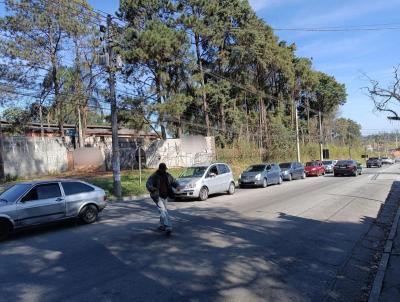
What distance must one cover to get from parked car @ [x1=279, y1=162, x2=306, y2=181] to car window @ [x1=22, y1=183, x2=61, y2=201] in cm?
2462

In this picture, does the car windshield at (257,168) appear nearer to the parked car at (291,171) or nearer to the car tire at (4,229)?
the parked car at (291,171)

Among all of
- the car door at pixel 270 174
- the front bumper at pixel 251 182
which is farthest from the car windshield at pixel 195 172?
the car door at pixel 270 174

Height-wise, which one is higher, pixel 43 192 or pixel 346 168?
pixel 43 192

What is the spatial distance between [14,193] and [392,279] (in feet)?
30.2

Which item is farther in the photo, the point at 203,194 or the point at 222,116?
the point at 222,116

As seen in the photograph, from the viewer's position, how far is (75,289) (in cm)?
627

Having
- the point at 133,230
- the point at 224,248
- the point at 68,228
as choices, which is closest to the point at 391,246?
the point at 224,248

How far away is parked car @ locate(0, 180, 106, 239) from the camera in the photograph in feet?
35.1

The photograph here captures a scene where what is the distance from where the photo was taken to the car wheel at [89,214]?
41.1 feet

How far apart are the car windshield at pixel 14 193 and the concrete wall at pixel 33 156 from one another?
21.1 meters

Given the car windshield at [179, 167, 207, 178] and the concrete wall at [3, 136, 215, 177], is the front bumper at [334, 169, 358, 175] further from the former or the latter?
the car windshield at [179, 167, 207, 178]

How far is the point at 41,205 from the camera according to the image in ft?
37.1

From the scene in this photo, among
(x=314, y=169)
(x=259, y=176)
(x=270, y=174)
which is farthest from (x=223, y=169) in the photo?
(x=314, y=169)

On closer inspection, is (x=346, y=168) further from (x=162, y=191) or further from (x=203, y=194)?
(x=162, y=191)
